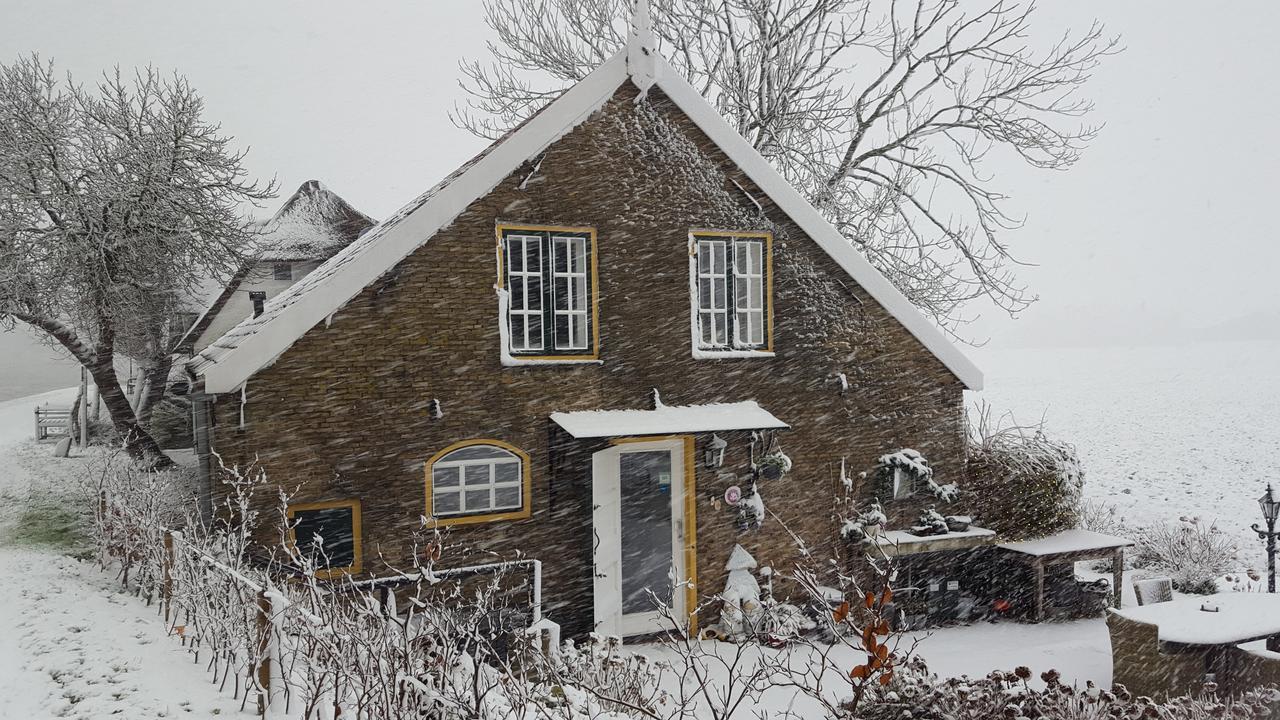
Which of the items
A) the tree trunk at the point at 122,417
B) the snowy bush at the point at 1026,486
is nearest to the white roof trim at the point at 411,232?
the snowy bush at the point at 1026,486

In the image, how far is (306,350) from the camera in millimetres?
8914

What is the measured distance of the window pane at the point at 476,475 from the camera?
9672 millimetres

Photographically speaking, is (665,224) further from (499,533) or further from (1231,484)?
(1231,484)

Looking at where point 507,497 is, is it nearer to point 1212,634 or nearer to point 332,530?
point 332,530

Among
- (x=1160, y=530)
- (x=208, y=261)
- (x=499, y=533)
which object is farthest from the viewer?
Result: (x=208, y=261)

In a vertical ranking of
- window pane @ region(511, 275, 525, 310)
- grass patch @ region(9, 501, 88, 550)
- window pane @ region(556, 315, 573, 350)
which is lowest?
grass patch @ region(9, 501, 88, 550)

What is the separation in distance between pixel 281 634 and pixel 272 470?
338 centimetres

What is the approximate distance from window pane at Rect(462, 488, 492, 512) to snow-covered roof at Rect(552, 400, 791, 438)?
117 cm

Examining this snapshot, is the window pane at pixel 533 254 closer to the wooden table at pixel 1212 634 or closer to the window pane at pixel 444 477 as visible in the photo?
the window pane at pixel 444 477

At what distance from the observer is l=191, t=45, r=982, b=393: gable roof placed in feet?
28.6

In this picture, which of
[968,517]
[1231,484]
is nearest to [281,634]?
[968,517]

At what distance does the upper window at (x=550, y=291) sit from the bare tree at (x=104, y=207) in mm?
13020

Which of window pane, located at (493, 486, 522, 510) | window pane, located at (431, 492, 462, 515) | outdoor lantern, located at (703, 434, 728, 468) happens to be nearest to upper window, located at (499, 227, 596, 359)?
window pane, located at (493, 486, 522, 510)

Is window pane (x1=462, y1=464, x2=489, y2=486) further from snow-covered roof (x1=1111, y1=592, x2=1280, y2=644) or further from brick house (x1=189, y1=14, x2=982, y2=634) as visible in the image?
snow-covered roof (x1=1111, y1=592, x2=1280, y2=644)
